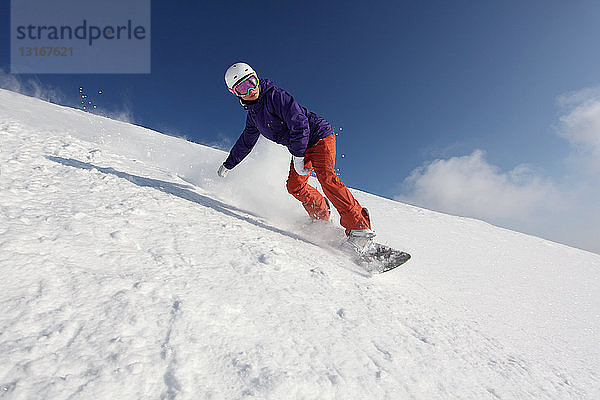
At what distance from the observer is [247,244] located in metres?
2.27

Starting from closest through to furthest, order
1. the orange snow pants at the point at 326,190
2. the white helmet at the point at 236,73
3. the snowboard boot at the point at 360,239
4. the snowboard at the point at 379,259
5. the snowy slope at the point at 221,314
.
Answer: the snowy slope at the point at 221,314 < the snowboard at the point at 379,259 < the snowboard boot at the point at 360,239 < the orange snow pants at the point at 326,190 < the white helmet at the point at 236,73

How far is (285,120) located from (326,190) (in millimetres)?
933

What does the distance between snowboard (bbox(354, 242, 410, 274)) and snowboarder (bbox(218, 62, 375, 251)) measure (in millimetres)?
155

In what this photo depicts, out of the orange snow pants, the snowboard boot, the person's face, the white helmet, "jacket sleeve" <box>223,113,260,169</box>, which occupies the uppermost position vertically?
the white helmet

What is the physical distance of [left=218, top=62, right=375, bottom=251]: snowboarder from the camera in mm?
3127

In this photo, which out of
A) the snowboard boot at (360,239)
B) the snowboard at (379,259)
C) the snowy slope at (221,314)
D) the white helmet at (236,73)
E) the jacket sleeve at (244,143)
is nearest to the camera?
the snowy slope at (221,314)

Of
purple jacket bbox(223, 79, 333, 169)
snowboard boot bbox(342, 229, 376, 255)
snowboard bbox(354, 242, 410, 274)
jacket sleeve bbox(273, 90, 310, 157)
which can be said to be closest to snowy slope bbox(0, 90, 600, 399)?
snowboard bbox(354, 242, 410, 274)

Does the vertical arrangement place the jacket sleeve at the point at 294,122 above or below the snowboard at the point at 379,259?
above

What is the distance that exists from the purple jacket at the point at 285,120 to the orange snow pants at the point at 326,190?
0.16 meters

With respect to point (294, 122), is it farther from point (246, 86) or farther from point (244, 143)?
point (244, 143)

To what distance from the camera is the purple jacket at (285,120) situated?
3.33 meters

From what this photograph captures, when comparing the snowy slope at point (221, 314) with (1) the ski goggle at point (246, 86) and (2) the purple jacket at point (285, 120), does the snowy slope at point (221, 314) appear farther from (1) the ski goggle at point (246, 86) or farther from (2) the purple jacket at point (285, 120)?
(1) the ski goggle at point (246, 86)

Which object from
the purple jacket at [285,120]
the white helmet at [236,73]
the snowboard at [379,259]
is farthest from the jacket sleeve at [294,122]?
the snowboard at [379,259]

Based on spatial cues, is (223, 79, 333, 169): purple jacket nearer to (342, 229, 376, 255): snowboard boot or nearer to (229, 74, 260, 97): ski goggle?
(229, 74, 260, 97): ski goggle
